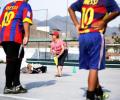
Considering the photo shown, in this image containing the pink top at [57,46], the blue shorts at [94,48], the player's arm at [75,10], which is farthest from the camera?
the pink top at [57,46]

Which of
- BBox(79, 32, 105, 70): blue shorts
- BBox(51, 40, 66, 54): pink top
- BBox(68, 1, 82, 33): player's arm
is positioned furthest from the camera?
BBox(51, 40, 66, 54): pink top

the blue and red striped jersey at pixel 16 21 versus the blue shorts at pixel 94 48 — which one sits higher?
the blue and red striped jersey at pixel 16 21

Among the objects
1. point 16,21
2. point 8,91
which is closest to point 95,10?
point 16,21

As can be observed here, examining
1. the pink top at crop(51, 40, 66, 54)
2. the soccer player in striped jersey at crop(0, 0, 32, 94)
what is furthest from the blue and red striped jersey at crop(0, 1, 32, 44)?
the pink top at crop(51, 40, 66, 54)

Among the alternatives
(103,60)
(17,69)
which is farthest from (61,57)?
(103,60)

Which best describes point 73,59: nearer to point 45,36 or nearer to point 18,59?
point 45,36

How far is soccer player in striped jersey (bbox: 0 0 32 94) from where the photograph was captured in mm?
6871

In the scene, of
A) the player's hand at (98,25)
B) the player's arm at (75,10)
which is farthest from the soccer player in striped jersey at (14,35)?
Result: the player's hand at (98,25)

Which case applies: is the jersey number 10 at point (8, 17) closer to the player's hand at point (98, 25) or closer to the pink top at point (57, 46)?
the player's hand at point (98, 25)

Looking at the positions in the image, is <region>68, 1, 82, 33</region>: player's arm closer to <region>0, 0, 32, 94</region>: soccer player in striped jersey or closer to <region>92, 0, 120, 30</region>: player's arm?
<region>92, 0, 120, 30</region>: player's arm

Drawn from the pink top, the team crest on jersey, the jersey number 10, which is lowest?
the pink top

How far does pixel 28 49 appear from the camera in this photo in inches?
955

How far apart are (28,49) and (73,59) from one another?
395cm

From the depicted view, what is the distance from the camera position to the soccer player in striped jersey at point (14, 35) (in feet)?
22.5
